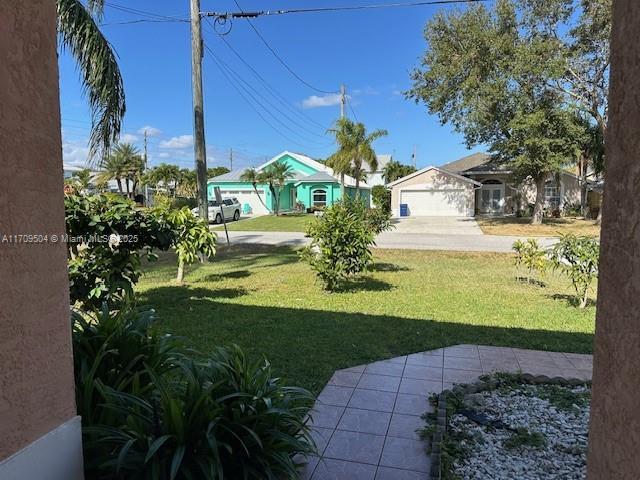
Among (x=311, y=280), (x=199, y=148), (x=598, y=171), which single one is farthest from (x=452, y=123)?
(x=311, y=280)

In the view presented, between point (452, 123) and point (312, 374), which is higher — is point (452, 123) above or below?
above

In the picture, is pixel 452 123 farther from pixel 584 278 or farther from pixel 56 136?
pixel 56 136

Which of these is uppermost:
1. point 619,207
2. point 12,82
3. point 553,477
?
point 12,82

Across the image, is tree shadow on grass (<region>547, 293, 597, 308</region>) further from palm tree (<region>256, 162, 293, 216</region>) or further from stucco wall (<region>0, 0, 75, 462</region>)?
palm tree (<region>256, 162, 293, 216</region>)

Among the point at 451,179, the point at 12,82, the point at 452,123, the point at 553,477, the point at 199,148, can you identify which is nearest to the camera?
the point at 12,82

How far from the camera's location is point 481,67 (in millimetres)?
21891

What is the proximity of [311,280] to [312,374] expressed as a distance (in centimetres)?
507

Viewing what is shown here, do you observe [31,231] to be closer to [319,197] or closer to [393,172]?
[319,197]

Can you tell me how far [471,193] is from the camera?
→ 104ft

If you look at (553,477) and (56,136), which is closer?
(56,136)

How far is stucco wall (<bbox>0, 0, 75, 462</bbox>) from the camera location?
1720 mm

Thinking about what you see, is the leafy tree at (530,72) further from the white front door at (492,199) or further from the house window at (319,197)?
the house window at (319,197)

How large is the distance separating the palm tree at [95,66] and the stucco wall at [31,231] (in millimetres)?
5830

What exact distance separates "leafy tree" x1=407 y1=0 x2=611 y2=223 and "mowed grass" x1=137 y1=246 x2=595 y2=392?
13.0m
